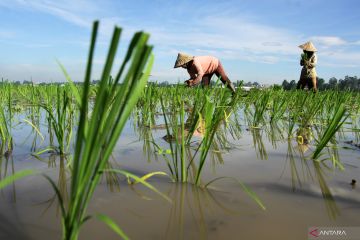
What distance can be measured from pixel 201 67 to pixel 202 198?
507 centimetres

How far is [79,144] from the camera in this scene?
0.45 m

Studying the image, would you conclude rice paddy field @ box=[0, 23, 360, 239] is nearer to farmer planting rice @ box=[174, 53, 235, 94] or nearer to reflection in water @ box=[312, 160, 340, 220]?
reflection in water @ box=[312, 160, 340, 220]

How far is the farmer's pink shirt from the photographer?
544cm

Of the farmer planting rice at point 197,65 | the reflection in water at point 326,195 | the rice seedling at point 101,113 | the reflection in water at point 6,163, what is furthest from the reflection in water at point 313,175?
the farmer planting rice at point 197,65

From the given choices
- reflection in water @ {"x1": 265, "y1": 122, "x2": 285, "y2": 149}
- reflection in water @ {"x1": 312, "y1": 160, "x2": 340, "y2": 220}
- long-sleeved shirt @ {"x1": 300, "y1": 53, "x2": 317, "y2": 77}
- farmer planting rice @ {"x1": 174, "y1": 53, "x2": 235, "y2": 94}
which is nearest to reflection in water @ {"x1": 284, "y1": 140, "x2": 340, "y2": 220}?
reflection in water @ {"x1": 312, "y1": 160, "x2": 340, "y2": 220}

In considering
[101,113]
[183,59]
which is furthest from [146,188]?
[183,59]

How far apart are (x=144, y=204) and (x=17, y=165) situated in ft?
2.15

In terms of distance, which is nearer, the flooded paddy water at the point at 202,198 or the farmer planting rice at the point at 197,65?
the flooded paddy water at the point at 202,198

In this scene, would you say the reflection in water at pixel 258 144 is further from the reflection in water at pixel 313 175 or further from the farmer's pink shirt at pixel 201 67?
the farmer's pink shirt at pixel 201 67

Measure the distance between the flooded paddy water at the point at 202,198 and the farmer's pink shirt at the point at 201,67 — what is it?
404 cm

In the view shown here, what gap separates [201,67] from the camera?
580 cm

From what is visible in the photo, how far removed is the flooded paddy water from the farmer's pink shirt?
4.04 metres

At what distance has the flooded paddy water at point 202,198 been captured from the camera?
2.29 ft

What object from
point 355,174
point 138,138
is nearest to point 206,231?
point 355,174
